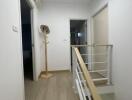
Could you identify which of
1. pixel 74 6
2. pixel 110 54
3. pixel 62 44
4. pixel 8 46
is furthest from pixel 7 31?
pixel 74 6

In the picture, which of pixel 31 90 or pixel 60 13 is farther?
pixel 60 13

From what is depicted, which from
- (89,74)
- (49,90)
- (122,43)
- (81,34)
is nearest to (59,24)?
(81,34)

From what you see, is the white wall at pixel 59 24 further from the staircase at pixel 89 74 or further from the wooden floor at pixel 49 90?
the wooden floor at pixel 49 90

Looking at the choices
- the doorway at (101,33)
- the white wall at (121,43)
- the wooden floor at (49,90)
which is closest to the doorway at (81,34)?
the doorway at (101,33)

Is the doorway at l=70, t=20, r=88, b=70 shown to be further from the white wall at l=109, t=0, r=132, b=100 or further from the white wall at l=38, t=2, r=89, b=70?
the white wall at l=109, t=0, r=132, b=100

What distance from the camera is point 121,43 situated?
8.44ft

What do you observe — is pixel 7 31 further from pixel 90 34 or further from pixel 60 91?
pixel 90 34

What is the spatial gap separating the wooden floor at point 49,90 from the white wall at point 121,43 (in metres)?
0.98

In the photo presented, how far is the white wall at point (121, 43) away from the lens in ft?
7.64

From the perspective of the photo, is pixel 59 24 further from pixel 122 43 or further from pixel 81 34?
pixel 122 43

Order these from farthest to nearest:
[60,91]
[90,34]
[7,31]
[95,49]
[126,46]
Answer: [90,34]
[95,49]
[60,91]
[126,46]
[7,31]

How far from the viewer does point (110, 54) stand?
301cm

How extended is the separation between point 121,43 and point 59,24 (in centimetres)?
252

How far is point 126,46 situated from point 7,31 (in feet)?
6.71
